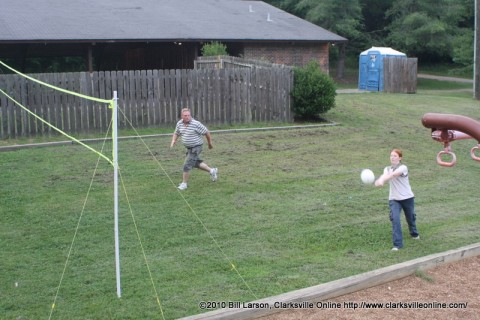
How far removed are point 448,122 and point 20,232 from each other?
6801 millimetres

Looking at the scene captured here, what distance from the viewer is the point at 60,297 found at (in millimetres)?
6984

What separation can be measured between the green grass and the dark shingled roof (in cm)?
1103

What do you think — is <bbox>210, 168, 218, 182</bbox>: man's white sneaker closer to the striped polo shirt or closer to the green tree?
the striped polo shirt

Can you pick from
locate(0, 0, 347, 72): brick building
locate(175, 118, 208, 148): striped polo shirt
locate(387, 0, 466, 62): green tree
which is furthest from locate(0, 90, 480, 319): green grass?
locate(387, 0, 466, 62): green tree

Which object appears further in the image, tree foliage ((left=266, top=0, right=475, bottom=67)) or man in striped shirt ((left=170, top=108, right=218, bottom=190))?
tree foliage ((left=266, top=0, right=475, bottom=67))

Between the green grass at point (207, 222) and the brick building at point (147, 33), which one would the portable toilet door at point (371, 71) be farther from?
the green grass at point (207, 222)

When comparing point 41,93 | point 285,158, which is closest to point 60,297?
point 285,158

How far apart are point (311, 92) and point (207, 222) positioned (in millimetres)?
9125

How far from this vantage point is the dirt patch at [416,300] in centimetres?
666

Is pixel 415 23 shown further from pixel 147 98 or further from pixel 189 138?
pixel 189 138

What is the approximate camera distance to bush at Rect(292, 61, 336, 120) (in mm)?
17984

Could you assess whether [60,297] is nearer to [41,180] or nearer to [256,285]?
[256,285]

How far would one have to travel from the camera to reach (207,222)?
9656 mm

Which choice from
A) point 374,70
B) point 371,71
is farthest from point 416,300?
point 371,71
